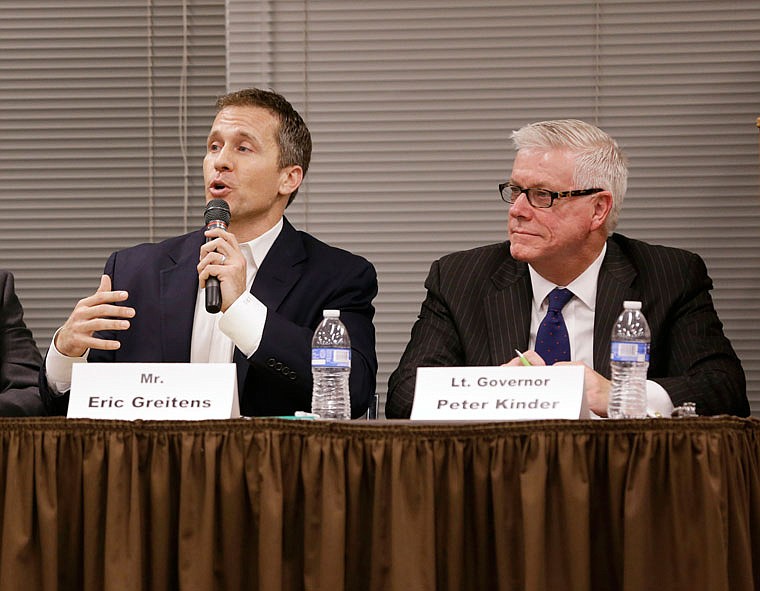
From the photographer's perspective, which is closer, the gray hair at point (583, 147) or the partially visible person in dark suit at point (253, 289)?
the partially visible person in dark suit at point (253, 289)

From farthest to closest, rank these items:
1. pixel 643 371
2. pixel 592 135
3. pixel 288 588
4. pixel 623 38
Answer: pixel 623 38 < pixel 592 135 < pixel 643 371 < pixel 288 588

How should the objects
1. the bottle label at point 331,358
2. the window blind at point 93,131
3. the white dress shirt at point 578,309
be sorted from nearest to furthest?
the bottle label at point 331,358 < the white dress shirt at point 578,309 < the window blind at point 93,131

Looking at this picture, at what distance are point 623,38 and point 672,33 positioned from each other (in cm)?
18

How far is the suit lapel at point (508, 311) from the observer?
256cm

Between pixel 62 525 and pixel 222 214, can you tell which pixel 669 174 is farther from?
pixel 62 525

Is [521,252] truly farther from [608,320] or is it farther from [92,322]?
[92,322]

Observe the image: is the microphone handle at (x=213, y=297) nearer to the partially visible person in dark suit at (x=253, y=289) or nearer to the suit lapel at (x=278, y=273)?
the partially visible person in dark suit at (x=253, y=289)

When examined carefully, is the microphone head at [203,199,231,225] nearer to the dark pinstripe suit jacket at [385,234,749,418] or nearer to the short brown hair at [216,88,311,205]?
the short brown hair at [216,88,311,205]

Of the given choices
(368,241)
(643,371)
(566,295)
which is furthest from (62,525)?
(368,241)

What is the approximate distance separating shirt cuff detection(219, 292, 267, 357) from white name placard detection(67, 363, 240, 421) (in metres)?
0.50

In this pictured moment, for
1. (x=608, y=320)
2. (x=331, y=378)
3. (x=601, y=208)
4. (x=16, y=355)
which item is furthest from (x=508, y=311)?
(x=16, y=355)

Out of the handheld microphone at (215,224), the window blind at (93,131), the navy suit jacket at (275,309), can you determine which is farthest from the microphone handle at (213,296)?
the window blind at (93,131)

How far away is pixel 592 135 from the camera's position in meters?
2.65

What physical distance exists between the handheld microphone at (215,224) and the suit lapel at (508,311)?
2.40ft
